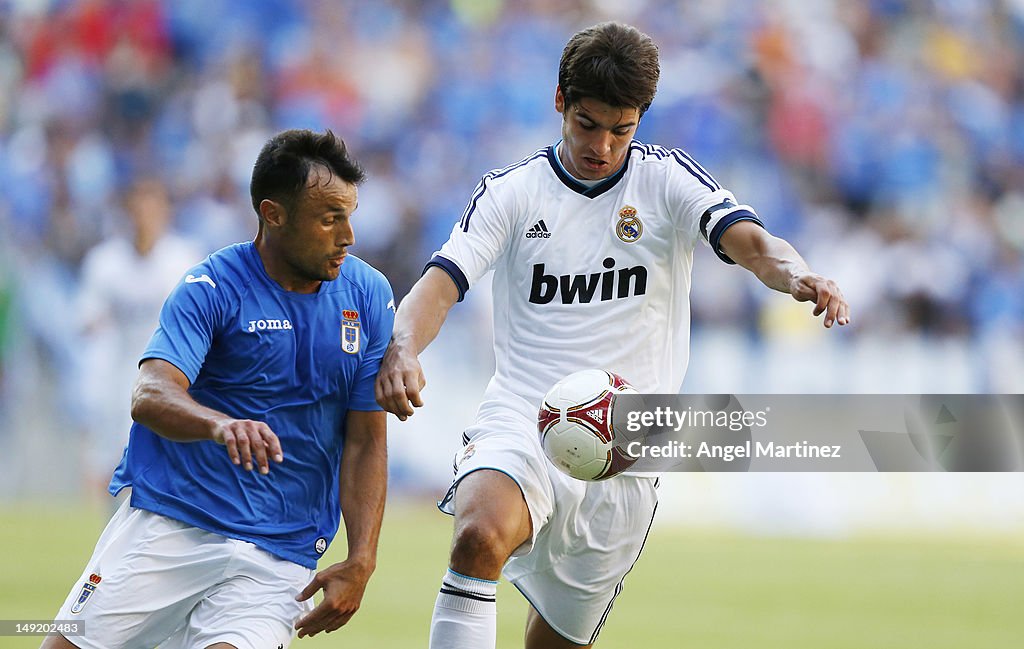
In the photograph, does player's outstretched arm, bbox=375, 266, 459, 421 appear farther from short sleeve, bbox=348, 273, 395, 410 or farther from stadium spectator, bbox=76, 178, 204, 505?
stadium spectator, bbox=76, 178, 204, 505

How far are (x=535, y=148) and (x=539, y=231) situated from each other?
10166 millimetres

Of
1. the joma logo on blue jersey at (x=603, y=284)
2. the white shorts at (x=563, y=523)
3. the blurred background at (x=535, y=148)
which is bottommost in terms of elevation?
the white shorts at (x=563, y=523)

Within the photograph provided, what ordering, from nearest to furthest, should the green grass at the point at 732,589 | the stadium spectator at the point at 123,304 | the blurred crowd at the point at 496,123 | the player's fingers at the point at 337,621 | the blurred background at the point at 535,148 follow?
the player's fingers at the point at 337,621
the green grass at the point at 732,589
the stadium spectator at the point at 123,304
the blurred background at the point at 535,148
the blurred crowd at the point at 496,123

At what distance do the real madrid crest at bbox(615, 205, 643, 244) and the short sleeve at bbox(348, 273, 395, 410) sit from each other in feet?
3.05

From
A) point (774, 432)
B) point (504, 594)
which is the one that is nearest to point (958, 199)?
point (774, 432)

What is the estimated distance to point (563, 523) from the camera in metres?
4.95

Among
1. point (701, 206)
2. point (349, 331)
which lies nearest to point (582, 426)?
point (349, 331)

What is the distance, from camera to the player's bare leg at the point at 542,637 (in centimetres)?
531

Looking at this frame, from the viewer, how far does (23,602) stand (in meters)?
7.93

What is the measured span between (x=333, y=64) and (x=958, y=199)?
7.30 m

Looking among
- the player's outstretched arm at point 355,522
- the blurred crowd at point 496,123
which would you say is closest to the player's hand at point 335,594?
the player's outstretched arm at point 355,522

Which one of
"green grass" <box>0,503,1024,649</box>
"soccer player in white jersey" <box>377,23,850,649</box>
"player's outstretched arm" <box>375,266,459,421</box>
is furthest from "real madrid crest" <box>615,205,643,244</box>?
"green grass" <box>0,503,1024,649</box>

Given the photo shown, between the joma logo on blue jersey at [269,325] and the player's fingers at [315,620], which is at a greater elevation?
the joma logo on blue jersey at [269,325]

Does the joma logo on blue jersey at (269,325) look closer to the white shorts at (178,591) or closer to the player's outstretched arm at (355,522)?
the player's outstretched arm at (355,522)
